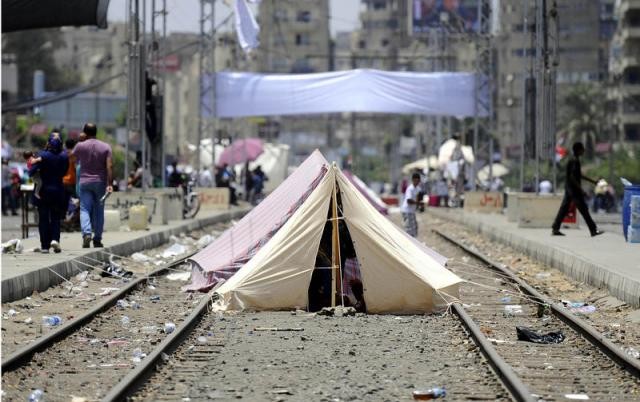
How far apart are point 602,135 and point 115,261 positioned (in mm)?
89648

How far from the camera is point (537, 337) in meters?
14.3

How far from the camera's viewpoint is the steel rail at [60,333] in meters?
11.8

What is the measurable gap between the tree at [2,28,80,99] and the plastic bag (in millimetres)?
104890

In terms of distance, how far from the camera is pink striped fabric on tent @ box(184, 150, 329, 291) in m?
17.8

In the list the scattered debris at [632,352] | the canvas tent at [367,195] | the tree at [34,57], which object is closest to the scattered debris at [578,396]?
the scattered debris at [632,352]

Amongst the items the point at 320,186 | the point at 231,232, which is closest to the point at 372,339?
the point at 320,186

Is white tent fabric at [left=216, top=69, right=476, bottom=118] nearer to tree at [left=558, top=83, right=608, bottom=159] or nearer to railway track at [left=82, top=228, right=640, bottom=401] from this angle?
railway track at [left=82, top=228, right=640, bottom=401]

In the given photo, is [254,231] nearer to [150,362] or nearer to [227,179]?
[150,362]

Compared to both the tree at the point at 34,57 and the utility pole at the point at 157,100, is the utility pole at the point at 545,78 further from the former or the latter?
the tree at the point at 34,57

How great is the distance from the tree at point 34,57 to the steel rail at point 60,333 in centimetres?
9958

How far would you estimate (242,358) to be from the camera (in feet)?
41.5

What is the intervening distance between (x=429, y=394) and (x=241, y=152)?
56951 millimetres

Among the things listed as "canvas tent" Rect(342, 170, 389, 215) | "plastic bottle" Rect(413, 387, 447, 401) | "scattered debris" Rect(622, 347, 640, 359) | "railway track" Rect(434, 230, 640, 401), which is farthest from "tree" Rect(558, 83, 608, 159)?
"plastic bottle" Rect(413, 387, 447, 401)

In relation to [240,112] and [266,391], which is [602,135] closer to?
[240,112]
